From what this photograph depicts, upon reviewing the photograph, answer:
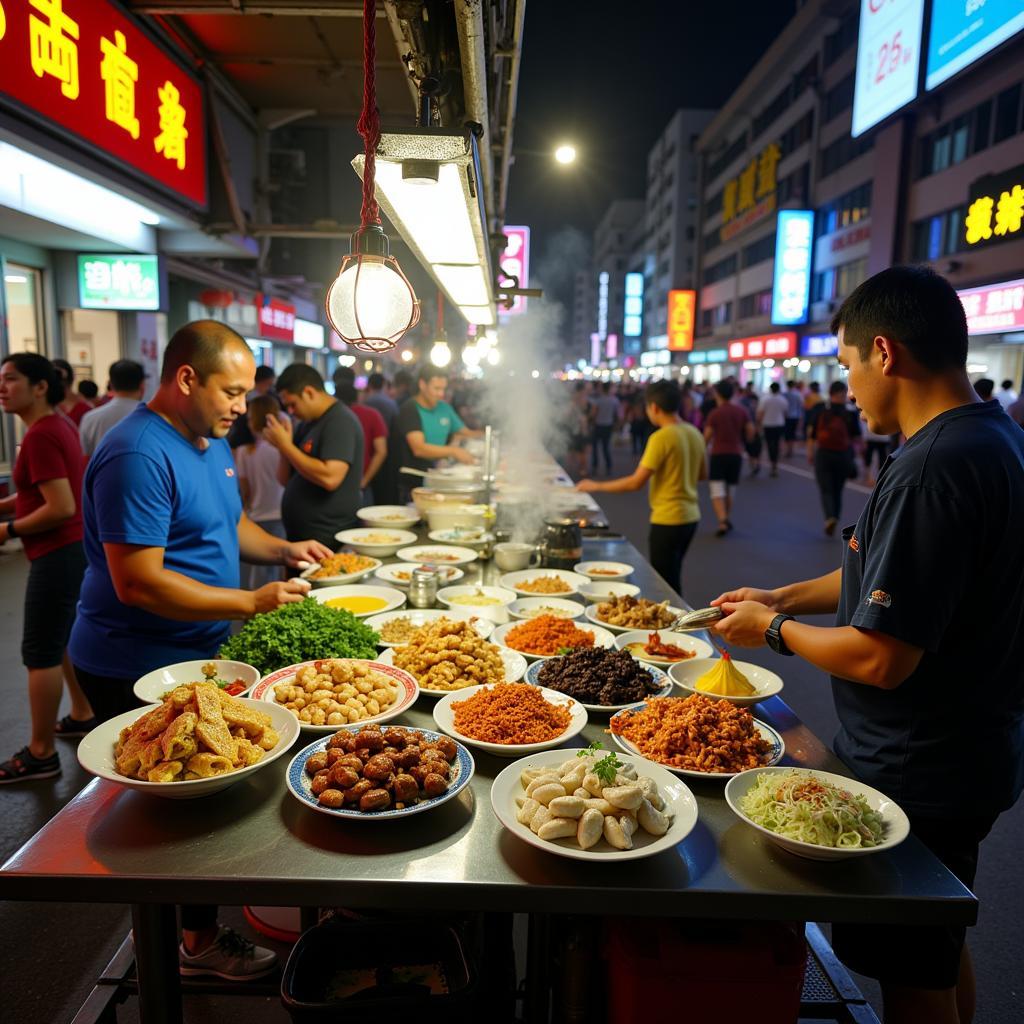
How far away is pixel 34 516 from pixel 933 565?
4207mm

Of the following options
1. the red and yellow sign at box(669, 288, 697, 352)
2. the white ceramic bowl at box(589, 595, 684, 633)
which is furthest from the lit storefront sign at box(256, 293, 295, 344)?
the red and yellow sign at box(669, 288, 697, 352)

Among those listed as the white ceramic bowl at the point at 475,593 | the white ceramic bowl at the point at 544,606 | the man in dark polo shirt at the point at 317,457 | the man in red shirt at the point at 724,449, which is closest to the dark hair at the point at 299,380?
the man in dark polo shirt at the point at 317,457

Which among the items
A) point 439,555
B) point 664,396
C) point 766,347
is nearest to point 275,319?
point 664,396

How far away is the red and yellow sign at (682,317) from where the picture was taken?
37469mm

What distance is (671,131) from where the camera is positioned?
54656 millimetres

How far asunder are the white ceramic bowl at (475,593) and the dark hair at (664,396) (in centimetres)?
278

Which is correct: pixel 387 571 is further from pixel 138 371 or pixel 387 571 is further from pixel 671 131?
pixel 671 131

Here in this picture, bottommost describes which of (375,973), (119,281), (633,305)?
(375,973)

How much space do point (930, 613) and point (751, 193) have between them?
39.0 meters

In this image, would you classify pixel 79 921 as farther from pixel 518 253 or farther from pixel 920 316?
pixel 518 253

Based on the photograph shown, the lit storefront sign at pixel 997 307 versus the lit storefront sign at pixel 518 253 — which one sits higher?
the lit storefront sign at pixel 518 253

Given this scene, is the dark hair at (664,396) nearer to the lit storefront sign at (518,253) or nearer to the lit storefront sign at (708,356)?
the lit storefront sign at (518,253)

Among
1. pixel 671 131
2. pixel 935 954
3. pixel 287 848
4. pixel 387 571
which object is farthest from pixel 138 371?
pixel 671 131

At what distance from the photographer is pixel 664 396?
20.1ft
